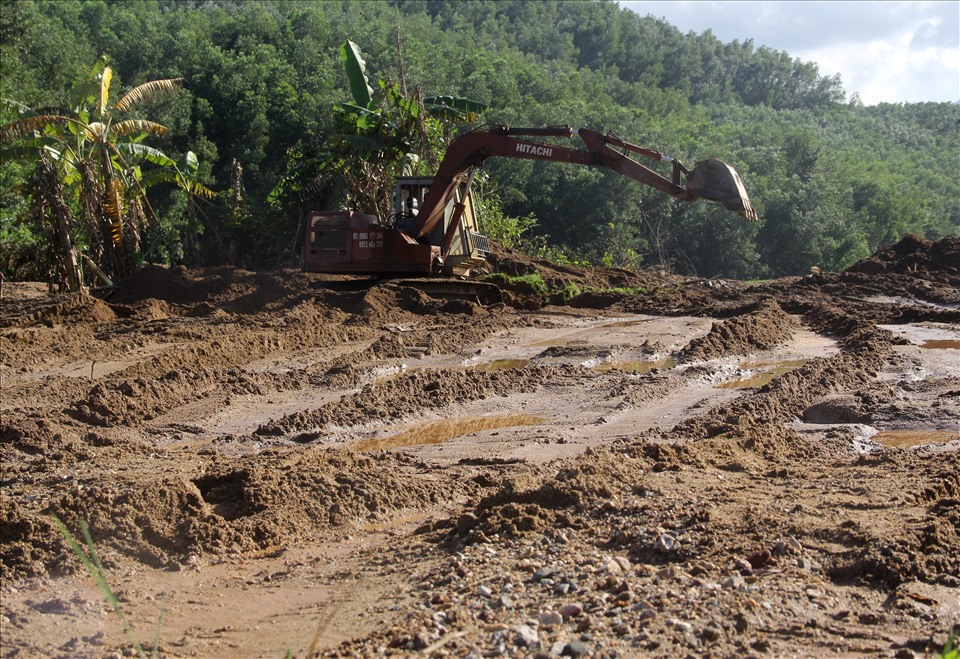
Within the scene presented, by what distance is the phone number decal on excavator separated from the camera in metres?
18.1

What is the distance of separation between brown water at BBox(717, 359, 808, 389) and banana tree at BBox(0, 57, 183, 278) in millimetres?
13971

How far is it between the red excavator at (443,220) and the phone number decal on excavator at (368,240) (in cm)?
2

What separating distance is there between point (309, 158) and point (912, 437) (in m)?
21.2

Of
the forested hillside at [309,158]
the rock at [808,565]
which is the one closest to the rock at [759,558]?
the rock at [808,565]

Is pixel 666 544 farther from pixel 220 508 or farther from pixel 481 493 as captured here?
pixel 220 508

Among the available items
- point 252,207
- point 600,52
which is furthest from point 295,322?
point 600,52

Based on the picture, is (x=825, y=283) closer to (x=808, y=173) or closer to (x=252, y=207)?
(x=252, y=207)

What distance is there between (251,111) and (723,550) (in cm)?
3622

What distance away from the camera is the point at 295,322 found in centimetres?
1578

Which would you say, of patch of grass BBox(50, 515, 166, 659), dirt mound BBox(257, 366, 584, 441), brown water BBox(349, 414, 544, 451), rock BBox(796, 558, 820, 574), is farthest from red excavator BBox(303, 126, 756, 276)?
patch of grass BBox(50, 515, 166, 659)

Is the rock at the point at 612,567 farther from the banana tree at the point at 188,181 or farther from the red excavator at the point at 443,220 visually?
the banana tree at the point at 188,181

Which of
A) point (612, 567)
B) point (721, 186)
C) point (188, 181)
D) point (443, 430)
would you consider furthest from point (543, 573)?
point (188, 181)

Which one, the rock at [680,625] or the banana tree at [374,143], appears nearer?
the rock at [680,625]

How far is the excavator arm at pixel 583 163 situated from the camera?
15430 mm
